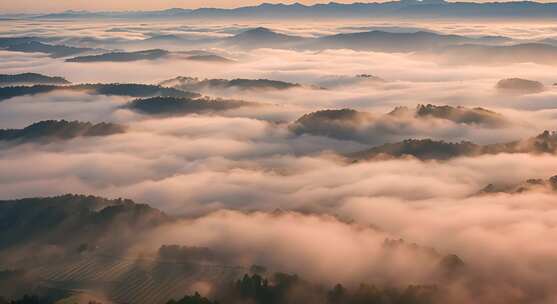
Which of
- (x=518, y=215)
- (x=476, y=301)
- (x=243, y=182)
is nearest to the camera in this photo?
(x=476, y=301)

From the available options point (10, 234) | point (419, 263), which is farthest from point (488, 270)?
point (10, 234)

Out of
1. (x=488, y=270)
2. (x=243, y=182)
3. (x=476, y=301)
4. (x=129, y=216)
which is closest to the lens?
(x=476, y=301)

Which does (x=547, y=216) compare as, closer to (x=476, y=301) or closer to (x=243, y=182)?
(x=476, y=301)

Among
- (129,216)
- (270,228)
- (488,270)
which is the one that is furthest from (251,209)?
(488,270)

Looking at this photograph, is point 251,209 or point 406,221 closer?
point 406,221

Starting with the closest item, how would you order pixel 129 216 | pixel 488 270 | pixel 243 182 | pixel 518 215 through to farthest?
1. pixel 488 270
2. pixel 518 215
3. pixel 129 216
4. pixel 243 182

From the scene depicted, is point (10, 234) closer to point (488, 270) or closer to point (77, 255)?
point (77, 255)

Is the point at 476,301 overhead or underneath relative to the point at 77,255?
overhead

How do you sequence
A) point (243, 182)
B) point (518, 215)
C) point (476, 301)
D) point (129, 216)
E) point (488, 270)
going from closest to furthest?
point (476, 301) → point (488, 270) → point (518, 215) → point (129, 216) → point (243, 182)

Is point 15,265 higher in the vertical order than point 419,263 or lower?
lower
